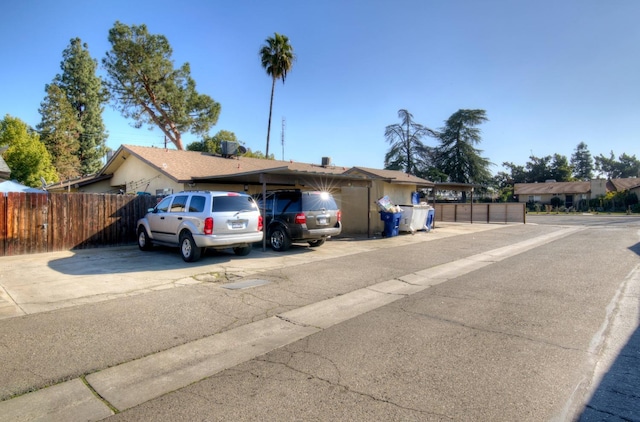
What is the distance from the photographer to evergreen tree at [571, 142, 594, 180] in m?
88.1

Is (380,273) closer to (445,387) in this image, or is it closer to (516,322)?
(516,322)

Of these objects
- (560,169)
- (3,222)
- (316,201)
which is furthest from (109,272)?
(560,169)

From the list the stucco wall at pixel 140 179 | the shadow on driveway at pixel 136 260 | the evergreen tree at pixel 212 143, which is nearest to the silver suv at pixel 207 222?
the shadow on driveway at pixel 136 260

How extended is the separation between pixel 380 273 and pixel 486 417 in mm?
5910

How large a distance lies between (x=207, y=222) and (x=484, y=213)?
26.1 m

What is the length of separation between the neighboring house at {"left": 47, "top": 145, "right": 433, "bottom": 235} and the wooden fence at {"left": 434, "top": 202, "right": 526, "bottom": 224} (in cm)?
993

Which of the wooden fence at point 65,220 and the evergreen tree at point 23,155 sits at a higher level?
the evergreen tree at point 23,155

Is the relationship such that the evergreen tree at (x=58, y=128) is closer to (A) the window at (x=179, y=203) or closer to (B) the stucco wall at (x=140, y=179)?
(B) the stucco wall at (x=140, y=179)

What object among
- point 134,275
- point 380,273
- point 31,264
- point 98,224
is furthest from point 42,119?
point 380,273

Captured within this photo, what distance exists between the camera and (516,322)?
17.5 ft

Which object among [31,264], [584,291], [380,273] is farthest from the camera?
[31,264]

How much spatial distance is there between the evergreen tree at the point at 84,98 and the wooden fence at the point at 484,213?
3602cm

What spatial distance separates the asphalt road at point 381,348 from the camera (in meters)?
3.21

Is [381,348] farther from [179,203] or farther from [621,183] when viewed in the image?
[621,183]
